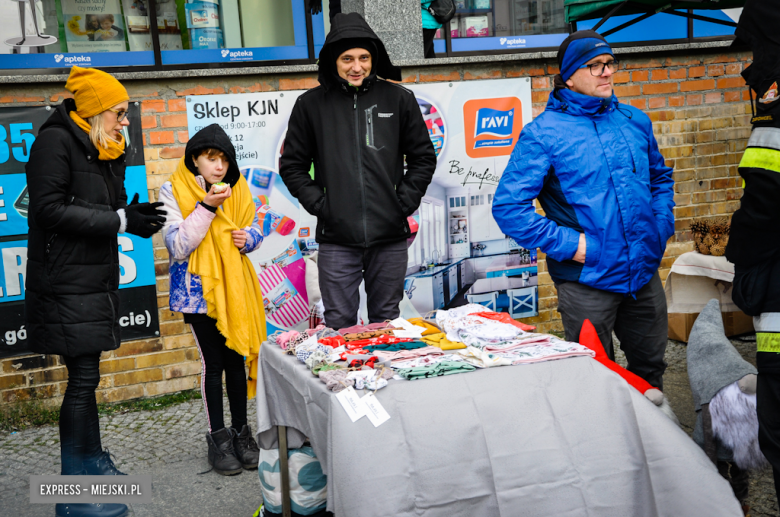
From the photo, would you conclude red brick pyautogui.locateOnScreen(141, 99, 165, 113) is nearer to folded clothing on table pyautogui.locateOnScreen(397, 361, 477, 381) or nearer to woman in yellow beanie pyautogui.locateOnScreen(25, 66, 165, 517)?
woman in yellow beanie pyautogui.locateOnScreen(25, 66, 165, 517)

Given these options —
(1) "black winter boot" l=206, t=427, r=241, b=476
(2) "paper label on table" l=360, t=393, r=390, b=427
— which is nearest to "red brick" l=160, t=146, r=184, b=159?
(1) "black winter boot" l=206, t=427, r=241, b=476

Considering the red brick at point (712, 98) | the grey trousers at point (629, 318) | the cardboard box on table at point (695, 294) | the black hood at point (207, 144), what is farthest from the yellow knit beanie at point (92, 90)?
the red brick at point (712, 98)

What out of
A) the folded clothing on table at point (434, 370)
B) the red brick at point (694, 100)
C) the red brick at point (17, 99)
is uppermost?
the red brick at point (17, 99)

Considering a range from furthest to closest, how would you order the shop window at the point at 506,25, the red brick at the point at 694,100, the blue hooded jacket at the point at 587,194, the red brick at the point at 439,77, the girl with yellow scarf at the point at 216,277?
the red brick at the point at 694,100, the shop window at the point at 506,25, the red brick at the point at 439,77, the girl with yellow scarf at the point at 216,277, the blue hooded jacket at the point at 587,194

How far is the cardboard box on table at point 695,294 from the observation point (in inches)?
214

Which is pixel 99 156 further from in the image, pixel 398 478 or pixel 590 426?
pixel 590 426

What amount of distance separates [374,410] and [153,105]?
3549mm

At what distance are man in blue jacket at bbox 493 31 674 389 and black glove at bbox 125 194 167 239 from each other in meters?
1.71

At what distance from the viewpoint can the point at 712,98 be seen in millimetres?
6102

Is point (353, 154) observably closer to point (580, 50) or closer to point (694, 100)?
point (580, 50)

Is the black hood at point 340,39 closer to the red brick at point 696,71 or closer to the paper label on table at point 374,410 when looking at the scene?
the paper label on table at point 374,410

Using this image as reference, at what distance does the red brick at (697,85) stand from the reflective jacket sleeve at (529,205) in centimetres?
343

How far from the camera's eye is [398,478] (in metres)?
2.16

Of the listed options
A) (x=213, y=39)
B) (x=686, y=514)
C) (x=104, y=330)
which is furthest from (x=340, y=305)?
(x=213, y=39)
